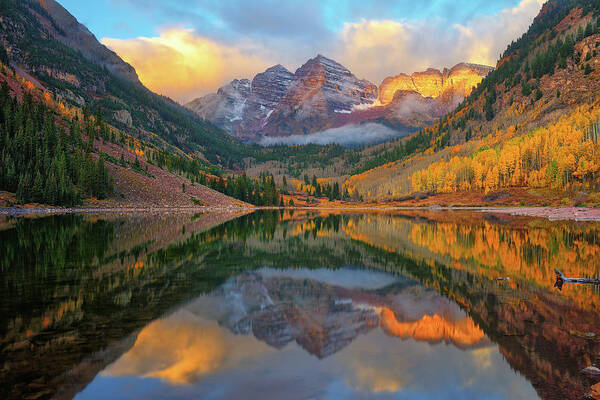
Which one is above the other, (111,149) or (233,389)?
(111,149)

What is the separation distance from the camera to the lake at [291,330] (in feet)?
28.6

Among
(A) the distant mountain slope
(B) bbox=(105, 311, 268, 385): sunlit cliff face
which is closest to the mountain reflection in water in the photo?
(B) bbox=(105, 311, 268, 385): sunlit cliff face

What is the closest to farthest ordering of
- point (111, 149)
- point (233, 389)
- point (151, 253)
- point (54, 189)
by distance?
1. point (233, 389)
2. point (151, 253)
3. point (54, 189)
4. point (111, 149)

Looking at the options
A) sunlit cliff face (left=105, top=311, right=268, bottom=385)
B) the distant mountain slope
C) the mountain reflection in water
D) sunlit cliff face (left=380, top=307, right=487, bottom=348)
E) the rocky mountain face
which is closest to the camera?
the mountain reflection in water

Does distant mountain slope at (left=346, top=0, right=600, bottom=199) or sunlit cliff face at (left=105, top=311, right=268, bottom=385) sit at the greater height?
distant mountain slope at (left=346, top=0, right=600, bottom=199)

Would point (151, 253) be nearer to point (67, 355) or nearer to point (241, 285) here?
point (241, 285)

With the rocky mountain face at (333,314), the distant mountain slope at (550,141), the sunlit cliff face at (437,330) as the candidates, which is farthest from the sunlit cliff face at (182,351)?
the distant mountain slope at (550,141)

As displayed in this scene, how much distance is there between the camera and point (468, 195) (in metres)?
152

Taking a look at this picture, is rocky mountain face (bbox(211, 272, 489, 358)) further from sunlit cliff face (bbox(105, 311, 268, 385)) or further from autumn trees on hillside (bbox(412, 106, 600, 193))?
autumn trees on hillside (bbox(412, 106, 600, 193))

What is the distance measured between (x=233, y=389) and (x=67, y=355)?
4.56 m

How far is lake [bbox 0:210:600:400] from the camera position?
8.73 m

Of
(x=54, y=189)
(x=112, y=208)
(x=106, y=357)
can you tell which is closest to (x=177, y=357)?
(x=106, y=357)

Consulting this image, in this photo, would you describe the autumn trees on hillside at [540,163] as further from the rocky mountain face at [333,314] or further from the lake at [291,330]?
the rocky mountain face at [333,314]

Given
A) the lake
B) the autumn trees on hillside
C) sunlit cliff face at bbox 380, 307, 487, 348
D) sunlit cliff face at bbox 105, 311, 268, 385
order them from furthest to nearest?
the autumn trees on hillside → sunlit cliff face at bbox 380, 307, 487, 348 → sunlit cliff face at bbox 105, 311, 268, 385 → the lake
